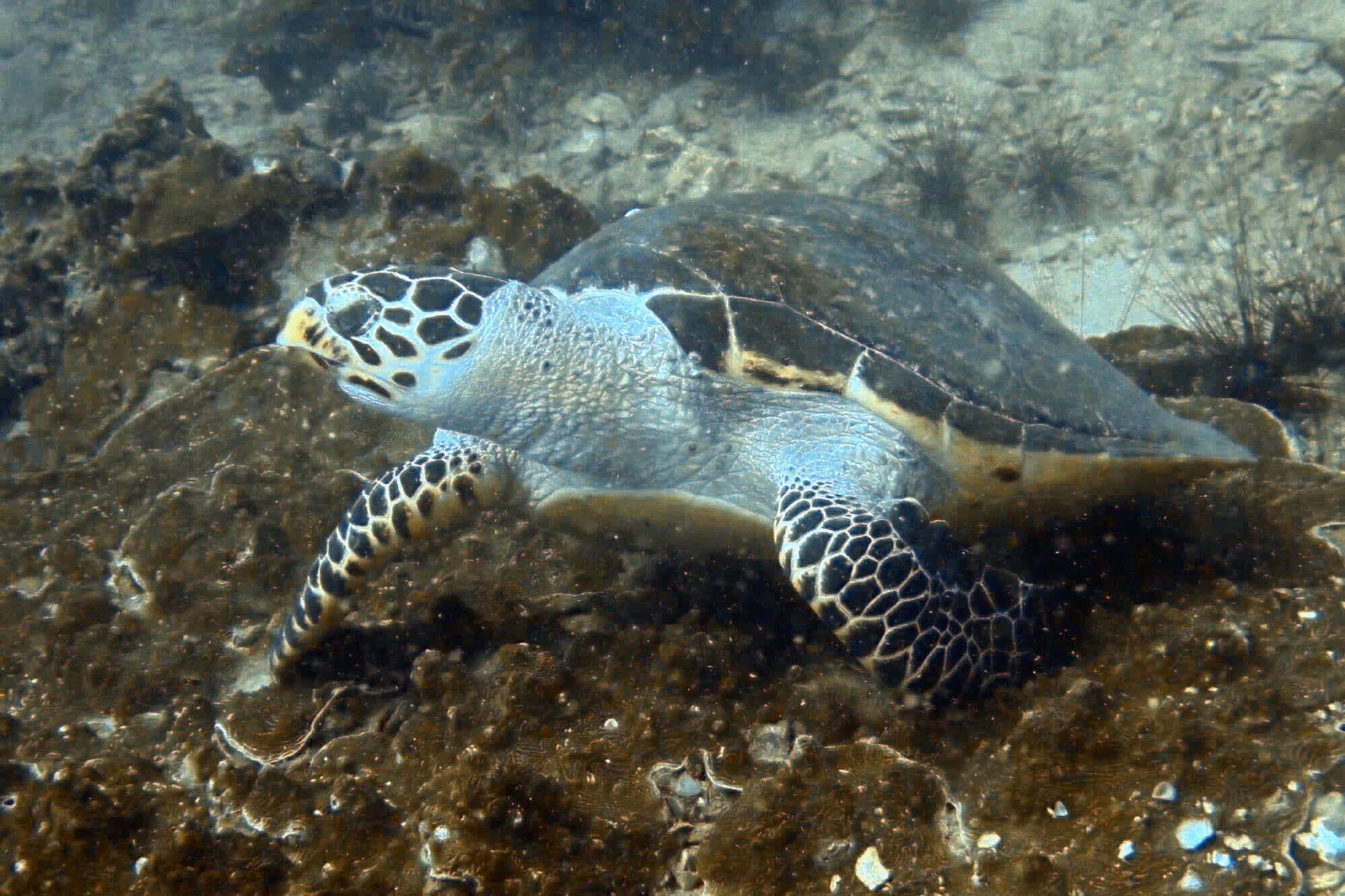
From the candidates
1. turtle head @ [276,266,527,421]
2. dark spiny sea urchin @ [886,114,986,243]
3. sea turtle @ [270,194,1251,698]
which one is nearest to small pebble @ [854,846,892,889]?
sea turtle @ [270,194,1251,698]

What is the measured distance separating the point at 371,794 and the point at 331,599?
71 centimetres

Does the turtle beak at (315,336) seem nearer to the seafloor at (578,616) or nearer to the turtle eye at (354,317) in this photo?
the turtle eye at (354,317)

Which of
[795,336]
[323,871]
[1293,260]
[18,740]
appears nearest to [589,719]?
[323,871]

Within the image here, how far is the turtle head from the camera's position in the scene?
2268mm

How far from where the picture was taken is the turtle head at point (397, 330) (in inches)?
89.3

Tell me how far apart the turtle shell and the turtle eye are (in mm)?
805

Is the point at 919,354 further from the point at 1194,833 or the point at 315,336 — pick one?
the point at 315,336

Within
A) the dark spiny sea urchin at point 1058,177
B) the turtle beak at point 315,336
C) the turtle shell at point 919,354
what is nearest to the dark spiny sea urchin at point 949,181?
the dark spiny sea urchin at point 1058,177

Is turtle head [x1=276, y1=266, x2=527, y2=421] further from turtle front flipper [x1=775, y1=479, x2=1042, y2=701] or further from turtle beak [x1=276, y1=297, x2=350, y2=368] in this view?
turtle front flipper [x1=775, y1=479, x2=1042, y2=701]

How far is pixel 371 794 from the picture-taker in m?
1.76

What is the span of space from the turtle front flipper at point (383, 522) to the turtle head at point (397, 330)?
10.1 inches

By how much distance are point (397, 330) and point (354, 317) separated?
152mm

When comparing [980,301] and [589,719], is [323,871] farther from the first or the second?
[980,301]

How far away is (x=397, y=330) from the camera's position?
7.41ft
